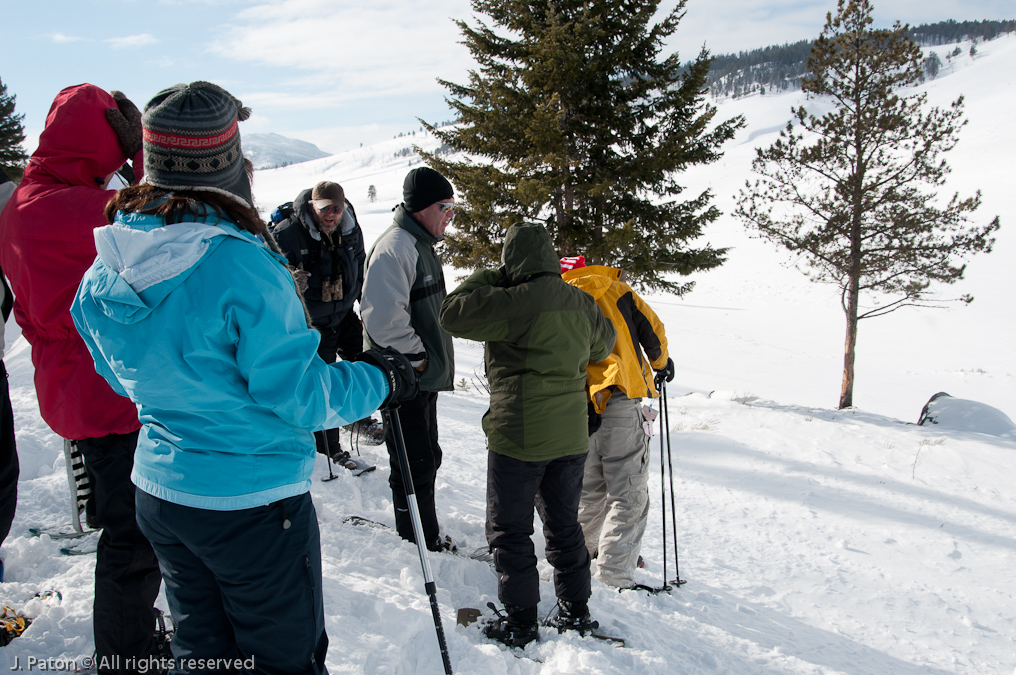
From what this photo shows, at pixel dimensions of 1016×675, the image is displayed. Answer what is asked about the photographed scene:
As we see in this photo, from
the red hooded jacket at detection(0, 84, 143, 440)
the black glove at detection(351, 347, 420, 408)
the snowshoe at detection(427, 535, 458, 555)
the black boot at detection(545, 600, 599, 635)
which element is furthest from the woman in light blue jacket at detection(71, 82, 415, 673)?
the snowshoe at detection(427, 535, 458, 555)

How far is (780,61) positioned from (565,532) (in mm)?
172215

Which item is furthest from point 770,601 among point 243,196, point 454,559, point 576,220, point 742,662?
point 576,220

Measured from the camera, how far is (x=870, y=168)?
12.8 m

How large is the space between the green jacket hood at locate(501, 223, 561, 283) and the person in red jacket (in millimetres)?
1769

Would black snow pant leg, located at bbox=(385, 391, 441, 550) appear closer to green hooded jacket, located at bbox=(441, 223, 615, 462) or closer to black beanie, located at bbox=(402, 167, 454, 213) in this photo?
green hooded jacket, located at bbox=(441, 223, 615, 462)

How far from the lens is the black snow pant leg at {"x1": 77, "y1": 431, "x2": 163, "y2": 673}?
2.12 m

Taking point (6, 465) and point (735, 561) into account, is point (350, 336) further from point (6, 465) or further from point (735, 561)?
Result: point (735, 561)

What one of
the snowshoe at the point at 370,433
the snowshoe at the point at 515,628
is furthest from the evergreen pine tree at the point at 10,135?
the snowshoe at the point at 515,628

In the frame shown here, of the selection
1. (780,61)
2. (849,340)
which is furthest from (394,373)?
(780,61)

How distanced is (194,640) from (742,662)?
269 centimetres

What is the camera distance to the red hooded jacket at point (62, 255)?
82.7 inches

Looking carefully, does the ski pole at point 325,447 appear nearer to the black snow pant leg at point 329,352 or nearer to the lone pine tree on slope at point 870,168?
the black snow pant leg at point 329,352

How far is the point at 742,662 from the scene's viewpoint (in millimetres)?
2994

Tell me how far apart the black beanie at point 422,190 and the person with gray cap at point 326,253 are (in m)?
1.00
